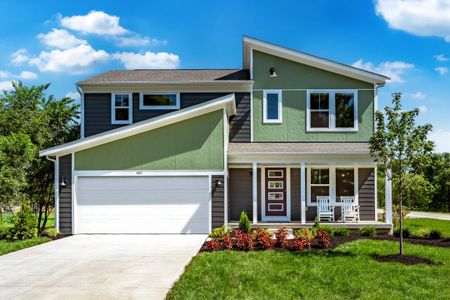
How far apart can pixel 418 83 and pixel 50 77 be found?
62.2 ft

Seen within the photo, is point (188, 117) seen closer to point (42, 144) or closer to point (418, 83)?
point (42, 144)

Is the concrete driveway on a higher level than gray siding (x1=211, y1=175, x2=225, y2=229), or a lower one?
lower

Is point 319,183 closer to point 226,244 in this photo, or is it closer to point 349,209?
point 349,209

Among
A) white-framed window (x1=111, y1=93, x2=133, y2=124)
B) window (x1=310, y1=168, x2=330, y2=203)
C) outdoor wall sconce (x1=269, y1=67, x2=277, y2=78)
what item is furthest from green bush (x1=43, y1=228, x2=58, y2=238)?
outdoor wall sconce (x1=269, y1=67, x2=277, y2=78)

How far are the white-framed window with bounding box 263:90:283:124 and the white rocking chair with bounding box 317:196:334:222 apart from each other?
3517 mm

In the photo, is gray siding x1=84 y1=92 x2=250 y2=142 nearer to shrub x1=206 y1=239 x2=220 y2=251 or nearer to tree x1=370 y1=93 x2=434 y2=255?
shrub x1=206 y1=239 x2=220 y2=251

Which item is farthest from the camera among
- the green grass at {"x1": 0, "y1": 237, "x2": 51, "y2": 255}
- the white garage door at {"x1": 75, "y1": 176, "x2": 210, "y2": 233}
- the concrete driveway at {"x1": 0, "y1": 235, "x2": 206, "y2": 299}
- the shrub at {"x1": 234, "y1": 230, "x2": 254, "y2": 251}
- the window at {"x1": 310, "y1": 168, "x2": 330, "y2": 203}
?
the window at {"x1": 310, "y1": 168, "x2": 330, "y2": 203}

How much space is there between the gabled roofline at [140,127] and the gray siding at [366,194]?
6378 mm

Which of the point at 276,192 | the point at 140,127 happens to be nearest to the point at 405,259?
the point at 276,192

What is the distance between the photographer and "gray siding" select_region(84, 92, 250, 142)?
1672 centimetres

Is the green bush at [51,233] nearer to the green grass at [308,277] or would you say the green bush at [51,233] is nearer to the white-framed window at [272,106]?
the green grass at [308,277]

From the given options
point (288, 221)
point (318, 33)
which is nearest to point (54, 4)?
point (318, 33)

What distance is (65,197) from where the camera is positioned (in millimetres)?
14328

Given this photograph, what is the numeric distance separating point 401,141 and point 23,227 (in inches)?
449
